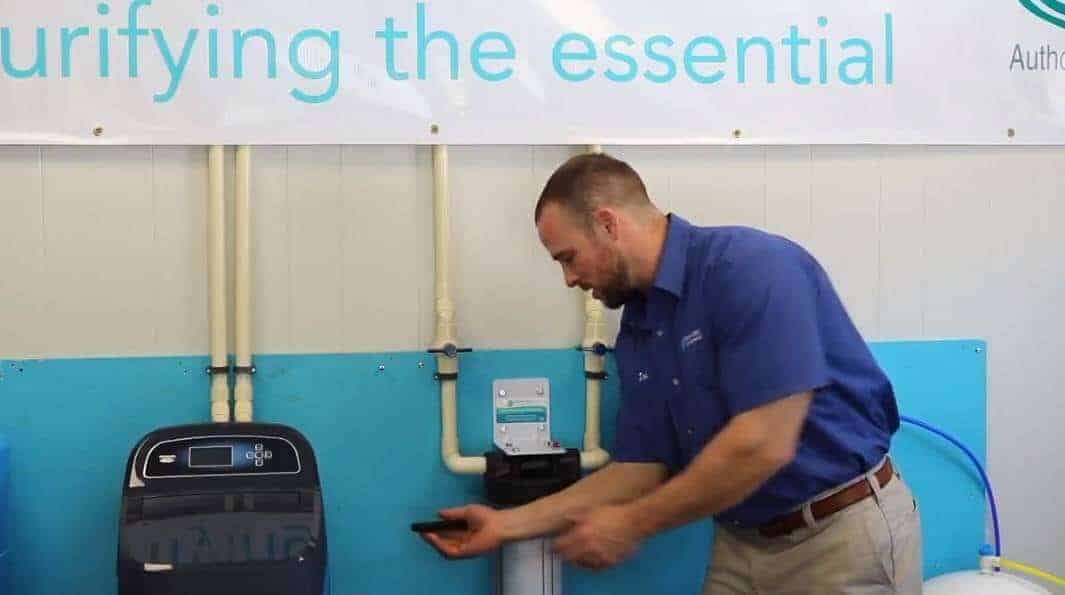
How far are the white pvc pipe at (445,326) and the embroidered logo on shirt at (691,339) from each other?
677 mm

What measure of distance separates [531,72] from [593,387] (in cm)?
72

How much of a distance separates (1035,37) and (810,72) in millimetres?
579

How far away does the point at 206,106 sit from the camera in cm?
247

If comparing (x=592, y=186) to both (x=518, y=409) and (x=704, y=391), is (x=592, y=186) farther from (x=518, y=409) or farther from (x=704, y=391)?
(x=518, y=409)

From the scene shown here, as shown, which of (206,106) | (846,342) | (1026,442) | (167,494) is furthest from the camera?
(1026,442)

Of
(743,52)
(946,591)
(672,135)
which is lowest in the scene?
(946,591)

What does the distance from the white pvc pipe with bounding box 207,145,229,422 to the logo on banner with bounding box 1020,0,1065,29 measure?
6.29 feet

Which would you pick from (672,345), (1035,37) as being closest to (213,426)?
(672,345)

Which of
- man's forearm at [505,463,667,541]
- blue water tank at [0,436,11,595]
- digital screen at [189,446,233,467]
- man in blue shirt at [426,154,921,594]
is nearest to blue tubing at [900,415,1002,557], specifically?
man in blue shirt at [426,154,921,594]

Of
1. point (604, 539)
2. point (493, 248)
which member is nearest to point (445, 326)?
point (493, 248)

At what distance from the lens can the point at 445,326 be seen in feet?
8.29

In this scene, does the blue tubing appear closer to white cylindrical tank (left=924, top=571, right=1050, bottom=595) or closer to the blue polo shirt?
white cylindrical tank (left=924, top=571, right=1050, bottom=595)

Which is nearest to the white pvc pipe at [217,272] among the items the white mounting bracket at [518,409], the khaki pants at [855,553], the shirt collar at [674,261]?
the white mounting bracket at [518,409]

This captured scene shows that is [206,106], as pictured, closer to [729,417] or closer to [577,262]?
[577,262]
